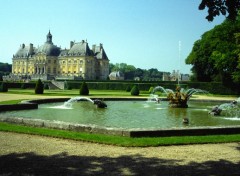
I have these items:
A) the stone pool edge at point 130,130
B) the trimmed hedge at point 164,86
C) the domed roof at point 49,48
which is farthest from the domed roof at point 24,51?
the stone pool edge at point 130,130

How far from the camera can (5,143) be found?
7605 millimetres

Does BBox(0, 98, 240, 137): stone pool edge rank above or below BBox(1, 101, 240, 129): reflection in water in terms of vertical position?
above

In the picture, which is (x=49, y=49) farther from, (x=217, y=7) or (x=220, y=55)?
(x=217, y=7)

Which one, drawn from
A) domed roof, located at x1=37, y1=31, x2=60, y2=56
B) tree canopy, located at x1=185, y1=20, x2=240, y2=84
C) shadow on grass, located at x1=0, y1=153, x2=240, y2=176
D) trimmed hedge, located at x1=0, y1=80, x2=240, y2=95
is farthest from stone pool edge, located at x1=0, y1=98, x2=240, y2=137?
domed roof, located at x1=37, y1=31, x2=60, y2=56

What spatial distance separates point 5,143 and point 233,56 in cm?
3122

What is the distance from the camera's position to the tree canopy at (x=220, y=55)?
113 ft

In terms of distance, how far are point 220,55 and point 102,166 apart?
1302 inches

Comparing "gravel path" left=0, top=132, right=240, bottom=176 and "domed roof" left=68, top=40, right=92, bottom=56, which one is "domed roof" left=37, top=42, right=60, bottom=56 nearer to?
"domed roof" left=68, top=40, right=92, bottom=56

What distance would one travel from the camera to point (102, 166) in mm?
5730

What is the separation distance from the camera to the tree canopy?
3450 centimetres

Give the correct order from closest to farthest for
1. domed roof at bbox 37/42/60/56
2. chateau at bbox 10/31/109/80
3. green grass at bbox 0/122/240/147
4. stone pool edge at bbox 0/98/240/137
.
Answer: green grass at bbox 0/122/240/147 < stone pool edge at bbox 0/98/240/137 < chateau at bbox 10/31/109/80 < domed roof at bbox 37/42/60/56

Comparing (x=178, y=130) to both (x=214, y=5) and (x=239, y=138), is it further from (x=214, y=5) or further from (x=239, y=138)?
(x=214, y=5)

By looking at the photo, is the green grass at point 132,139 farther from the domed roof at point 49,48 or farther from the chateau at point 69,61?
the domed roof at point 49,48

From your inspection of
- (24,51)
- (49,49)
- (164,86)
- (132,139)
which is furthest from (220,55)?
(24,51)
